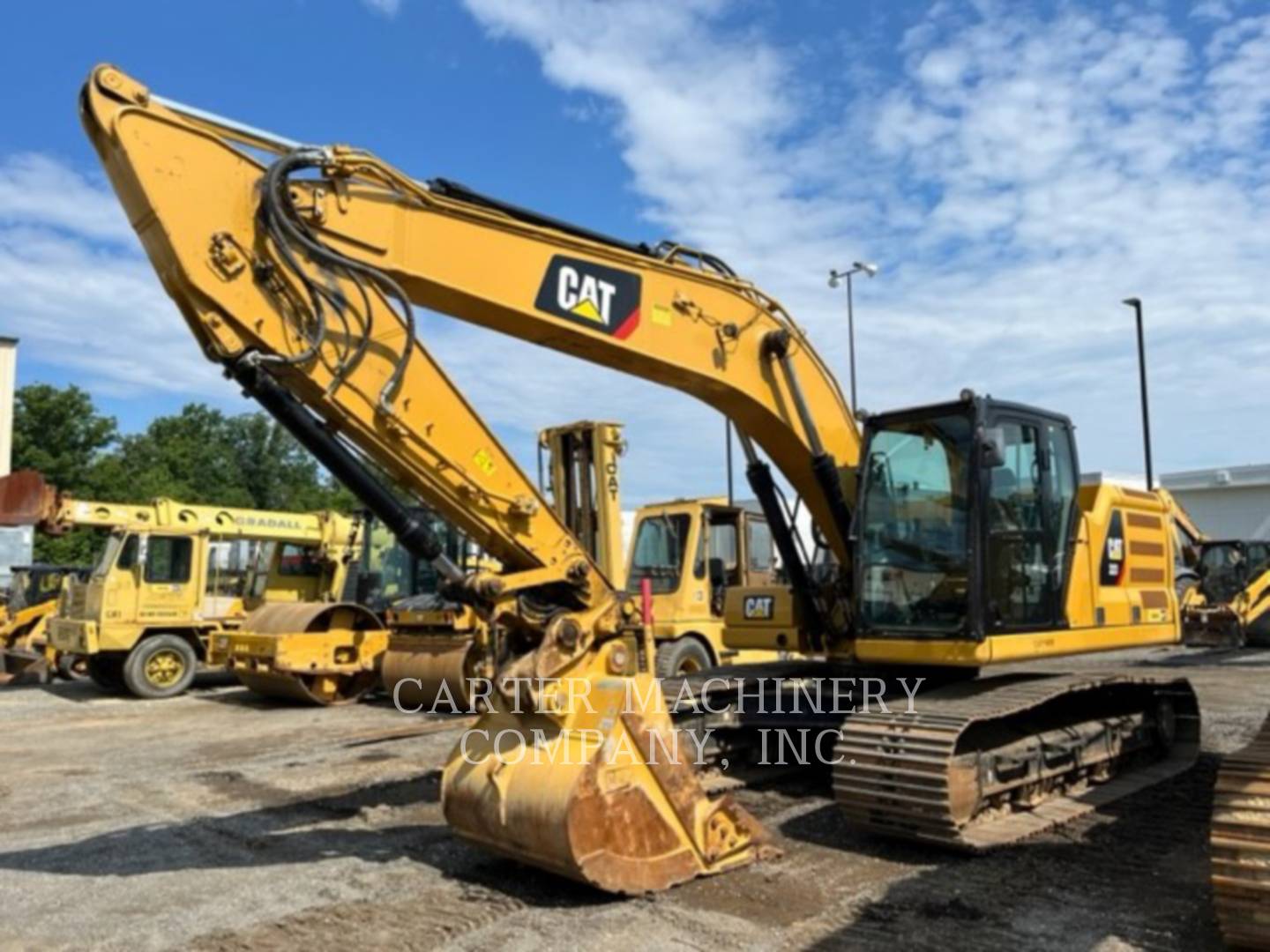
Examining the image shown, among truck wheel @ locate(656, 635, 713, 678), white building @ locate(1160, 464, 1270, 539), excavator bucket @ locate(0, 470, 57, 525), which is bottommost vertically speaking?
truck wheel @ locate(656, 635, 713, 678)

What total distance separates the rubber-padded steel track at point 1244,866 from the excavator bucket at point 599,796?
2339 mm

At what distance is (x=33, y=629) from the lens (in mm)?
18922

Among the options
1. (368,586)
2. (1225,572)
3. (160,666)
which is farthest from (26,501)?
(1225,572)

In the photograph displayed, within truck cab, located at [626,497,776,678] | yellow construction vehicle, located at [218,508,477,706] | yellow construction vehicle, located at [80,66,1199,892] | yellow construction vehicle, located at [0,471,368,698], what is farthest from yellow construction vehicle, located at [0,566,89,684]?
yellow construction vehicle, located at [80,66,1199,892]

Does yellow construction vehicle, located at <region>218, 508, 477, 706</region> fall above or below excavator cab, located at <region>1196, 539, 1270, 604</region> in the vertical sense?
below

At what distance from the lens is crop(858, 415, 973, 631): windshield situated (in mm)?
6801

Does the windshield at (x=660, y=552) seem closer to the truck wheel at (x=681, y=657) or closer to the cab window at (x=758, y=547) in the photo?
the truck wheel at (x=681, y=657)

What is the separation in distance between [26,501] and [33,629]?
452cm

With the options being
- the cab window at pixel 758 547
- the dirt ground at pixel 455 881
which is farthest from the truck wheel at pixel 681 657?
the dirt ground at pixel 455 881

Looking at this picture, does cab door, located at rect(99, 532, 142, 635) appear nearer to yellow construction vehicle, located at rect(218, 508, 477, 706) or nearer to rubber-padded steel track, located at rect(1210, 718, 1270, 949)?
yellow construction vehicle, located at rect(218, 508, 477, 706)

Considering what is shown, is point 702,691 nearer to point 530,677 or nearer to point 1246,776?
point 530,677

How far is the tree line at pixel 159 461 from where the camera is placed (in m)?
46.2

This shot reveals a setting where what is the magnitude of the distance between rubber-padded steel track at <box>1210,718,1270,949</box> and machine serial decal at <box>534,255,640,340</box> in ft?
12.3

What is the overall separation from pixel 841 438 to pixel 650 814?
3190mm
